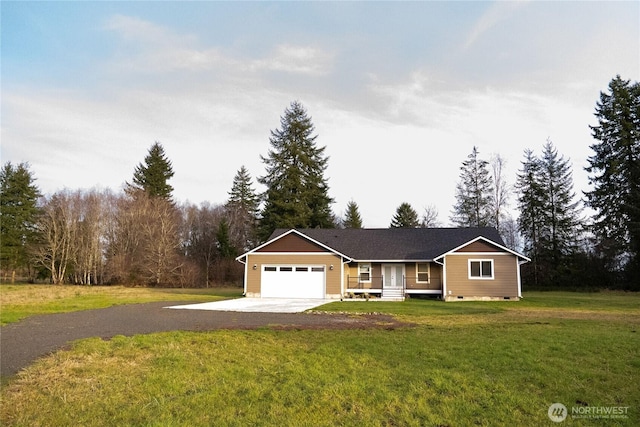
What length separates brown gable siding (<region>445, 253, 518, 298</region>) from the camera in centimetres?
2411

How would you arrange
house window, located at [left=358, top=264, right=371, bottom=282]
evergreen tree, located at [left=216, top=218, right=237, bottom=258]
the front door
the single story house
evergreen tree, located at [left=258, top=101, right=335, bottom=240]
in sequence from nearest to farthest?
the single story house, the front door, house window, located at [left=358, top=264, right=371, bottom=282], evergreen tree, located at [left=258, top=101, right=335, bottom=240], evergreen tree, located at [left=216, top=218, right=237, bottom=258]

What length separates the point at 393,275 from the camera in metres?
27.1

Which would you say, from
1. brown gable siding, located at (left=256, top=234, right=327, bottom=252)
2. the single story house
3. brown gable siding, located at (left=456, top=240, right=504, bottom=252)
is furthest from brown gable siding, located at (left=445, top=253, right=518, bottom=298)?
brown gable siding, located at (left=256, top=234, right=327, bottom=252)

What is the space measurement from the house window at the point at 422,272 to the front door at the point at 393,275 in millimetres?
998

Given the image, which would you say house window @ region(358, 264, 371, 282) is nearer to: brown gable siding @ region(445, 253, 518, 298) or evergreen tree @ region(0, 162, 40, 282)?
brown gable siding @ region(445, 253, 518, 298)

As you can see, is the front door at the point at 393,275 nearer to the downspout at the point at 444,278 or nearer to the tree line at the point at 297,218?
the downspout at the point at 444,278

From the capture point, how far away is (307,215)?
43.9 m

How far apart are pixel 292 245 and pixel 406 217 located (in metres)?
29.0

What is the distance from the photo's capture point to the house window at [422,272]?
26.6 meters

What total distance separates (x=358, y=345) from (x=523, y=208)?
123 ft

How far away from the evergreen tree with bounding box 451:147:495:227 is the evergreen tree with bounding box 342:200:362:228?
562 inches

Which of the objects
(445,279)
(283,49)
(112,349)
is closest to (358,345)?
(112,349)

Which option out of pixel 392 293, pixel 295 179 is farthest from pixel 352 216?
pixel 392 293

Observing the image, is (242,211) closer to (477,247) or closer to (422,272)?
(422,272)
